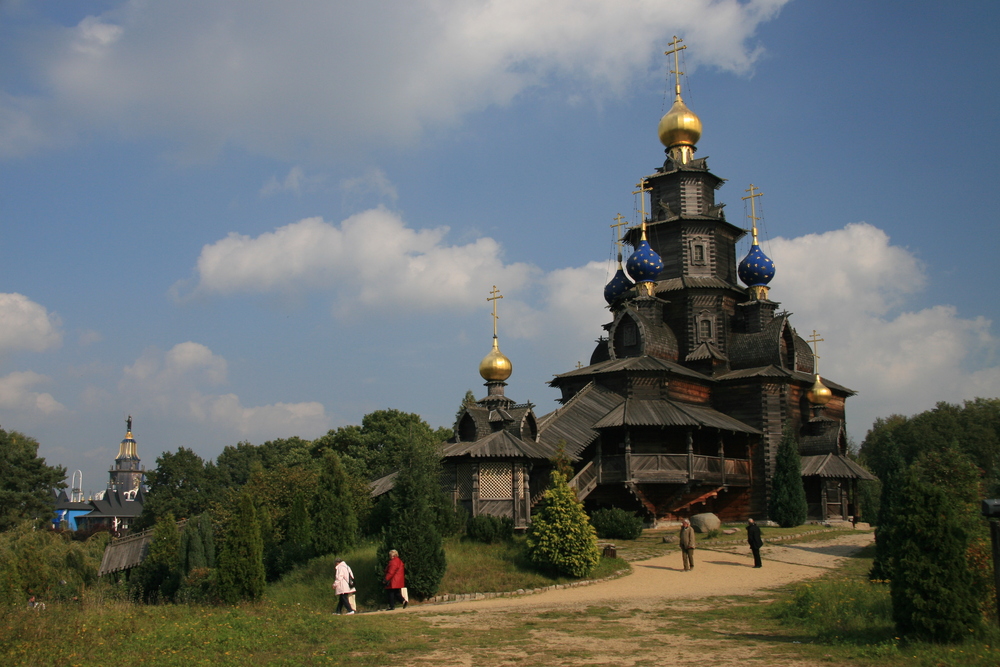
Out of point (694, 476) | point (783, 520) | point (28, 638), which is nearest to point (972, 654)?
point (28, 638)

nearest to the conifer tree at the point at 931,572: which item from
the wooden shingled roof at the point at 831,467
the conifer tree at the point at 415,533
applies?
the conifer tree at the point at 415,533

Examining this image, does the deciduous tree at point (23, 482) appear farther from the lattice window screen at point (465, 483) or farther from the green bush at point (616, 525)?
the green bush at point (616, 525)

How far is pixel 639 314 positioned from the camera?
31656 millimetres

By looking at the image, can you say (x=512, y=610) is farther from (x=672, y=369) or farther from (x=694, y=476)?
(x=672, y=369)

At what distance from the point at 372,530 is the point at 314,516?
2.11 meters

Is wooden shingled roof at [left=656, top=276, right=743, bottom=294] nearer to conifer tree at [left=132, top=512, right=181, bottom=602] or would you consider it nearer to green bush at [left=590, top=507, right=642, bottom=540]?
green bush at [left=590, top=507, right=642, bottom=540]

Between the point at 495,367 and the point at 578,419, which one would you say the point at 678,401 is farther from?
the point at 495,367

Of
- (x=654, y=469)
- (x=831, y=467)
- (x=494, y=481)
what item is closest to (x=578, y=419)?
(x=654, y=469)

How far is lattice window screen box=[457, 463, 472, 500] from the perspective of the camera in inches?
890

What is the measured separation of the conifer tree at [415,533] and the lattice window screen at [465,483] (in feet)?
18.8

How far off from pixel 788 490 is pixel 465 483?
40.4 feet

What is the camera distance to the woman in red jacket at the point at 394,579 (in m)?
14.6

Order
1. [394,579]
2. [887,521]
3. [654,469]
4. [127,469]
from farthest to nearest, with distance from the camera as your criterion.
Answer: [127,469] < [654,469] < [887,521] < [394,579]

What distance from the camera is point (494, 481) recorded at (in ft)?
74.3
